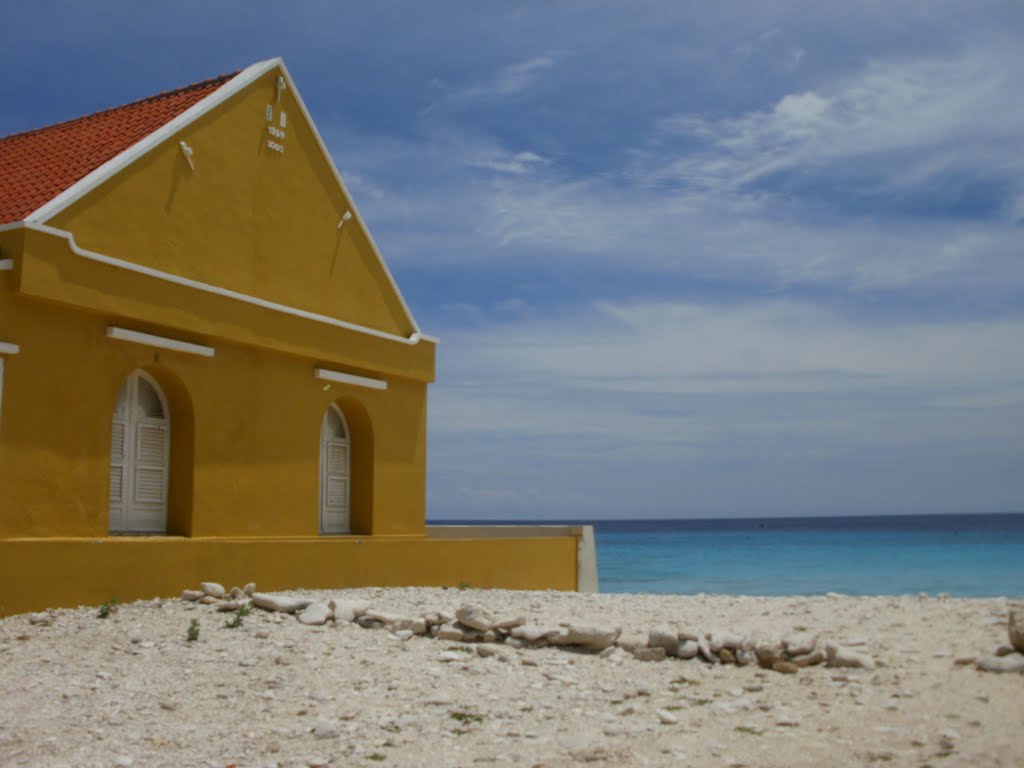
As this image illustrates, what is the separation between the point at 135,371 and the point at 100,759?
6.54 meters

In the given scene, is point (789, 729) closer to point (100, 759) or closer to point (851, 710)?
point (851, 710)

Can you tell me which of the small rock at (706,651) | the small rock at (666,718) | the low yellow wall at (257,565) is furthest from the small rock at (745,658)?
the low yellow wall at (257,565)

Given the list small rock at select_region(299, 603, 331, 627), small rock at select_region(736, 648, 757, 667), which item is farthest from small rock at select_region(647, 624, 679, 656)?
small rock at select_region(299, 603, 331, 627)

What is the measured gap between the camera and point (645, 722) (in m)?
7.43

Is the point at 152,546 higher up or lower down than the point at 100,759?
higher up

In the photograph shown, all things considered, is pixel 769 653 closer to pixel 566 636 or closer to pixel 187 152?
pixel 566 636

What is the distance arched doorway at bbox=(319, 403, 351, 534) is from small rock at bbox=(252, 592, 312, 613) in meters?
4.40

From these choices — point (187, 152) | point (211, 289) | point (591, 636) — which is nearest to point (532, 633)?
point (591, 636)

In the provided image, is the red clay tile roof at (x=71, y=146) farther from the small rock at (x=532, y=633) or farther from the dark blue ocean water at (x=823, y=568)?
the dark blue ocean water at (x=823, y=568)

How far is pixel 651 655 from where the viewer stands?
29.5 feet

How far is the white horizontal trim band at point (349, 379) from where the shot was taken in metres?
14.9

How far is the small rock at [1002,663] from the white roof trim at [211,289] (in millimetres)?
9424

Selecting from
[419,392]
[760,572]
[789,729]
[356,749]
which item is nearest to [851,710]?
[789,729]

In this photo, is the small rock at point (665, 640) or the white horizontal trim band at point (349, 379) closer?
the small rock at point (665, 640)
